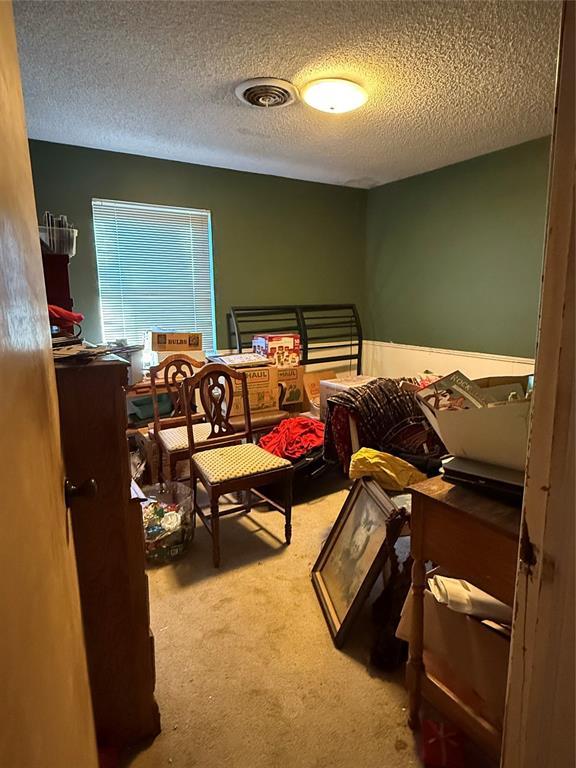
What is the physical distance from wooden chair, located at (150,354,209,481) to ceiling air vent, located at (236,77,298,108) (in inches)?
67.0

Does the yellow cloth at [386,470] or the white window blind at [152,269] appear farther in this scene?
the white window blind at [152,269]

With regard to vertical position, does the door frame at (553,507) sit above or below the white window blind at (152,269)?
below

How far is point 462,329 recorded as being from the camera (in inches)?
156

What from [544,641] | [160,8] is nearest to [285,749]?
[544,641]

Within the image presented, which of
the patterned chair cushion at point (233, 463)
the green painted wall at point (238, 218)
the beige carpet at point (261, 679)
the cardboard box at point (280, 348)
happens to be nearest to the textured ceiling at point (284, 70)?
the green painted wall at point (238, 218)

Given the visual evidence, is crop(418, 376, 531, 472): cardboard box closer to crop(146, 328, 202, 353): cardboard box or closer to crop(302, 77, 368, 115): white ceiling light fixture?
crop(302, 77, 368, 115): white ceiling light fixture

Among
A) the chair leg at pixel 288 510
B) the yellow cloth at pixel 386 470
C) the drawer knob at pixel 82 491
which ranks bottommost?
the chair leg at pixel 288 510

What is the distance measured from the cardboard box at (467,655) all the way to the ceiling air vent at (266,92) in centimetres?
245

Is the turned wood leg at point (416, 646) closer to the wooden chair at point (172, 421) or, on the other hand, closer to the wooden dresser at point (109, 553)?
the wooden dresser at point (109, 553)

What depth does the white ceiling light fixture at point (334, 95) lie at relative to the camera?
230cm

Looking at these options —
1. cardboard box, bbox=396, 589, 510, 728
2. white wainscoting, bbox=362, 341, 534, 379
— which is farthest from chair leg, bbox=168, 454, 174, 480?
white wainscoting, bbox=362, 341, 534, 379

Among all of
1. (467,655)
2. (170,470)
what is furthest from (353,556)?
(170,470)

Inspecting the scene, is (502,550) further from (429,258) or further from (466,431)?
(429,258)

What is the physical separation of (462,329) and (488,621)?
3.10 m
